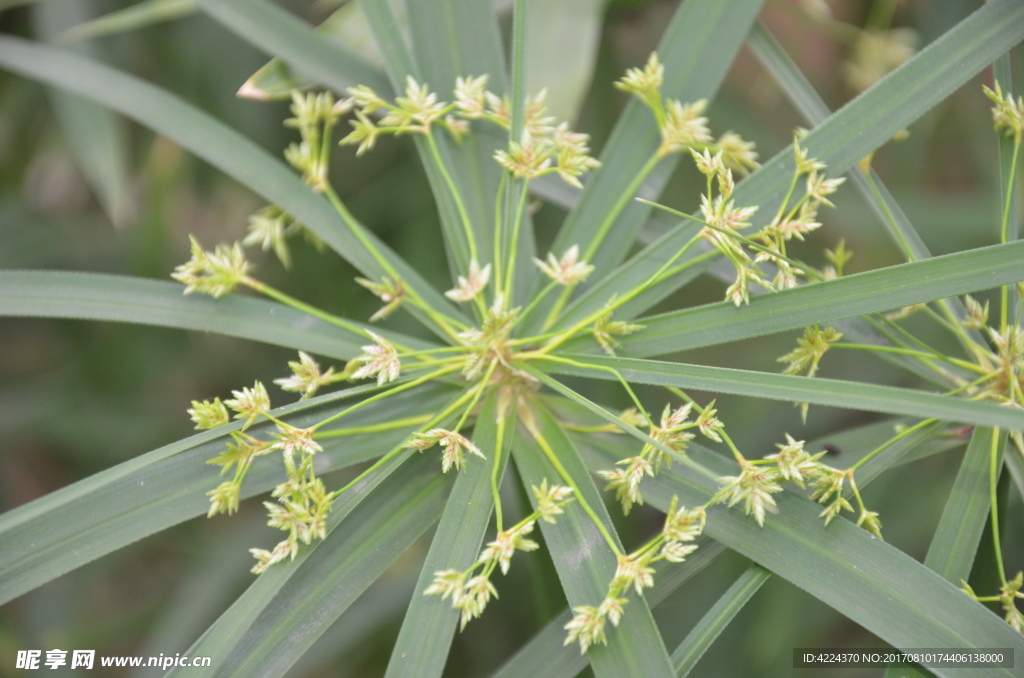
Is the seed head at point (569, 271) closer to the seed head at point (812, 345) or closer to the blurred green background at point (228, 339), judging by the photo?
the seed head at point (812, 345)

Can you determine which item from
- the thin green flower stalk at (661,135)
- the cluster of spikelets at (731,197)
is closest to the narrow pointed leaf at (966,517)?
the cluster of spikelets at (731,197)

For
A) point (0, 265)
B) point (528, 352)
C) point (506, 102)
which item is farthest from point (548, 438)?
point (0, 265)

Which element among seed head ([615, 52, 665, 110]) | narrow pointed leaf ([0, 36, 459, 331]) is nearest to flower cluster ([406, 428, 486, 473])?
narrow pointed leaf ([0, 36, 459, 331])

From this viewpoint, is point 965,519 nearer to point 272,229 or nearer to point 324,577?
point 324,577

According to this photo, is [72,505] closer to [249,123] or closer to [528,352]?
[528,352]

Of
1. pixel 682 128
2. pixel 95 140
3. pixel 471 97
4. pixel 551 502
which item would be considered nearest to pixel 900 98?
pixel 682 128
